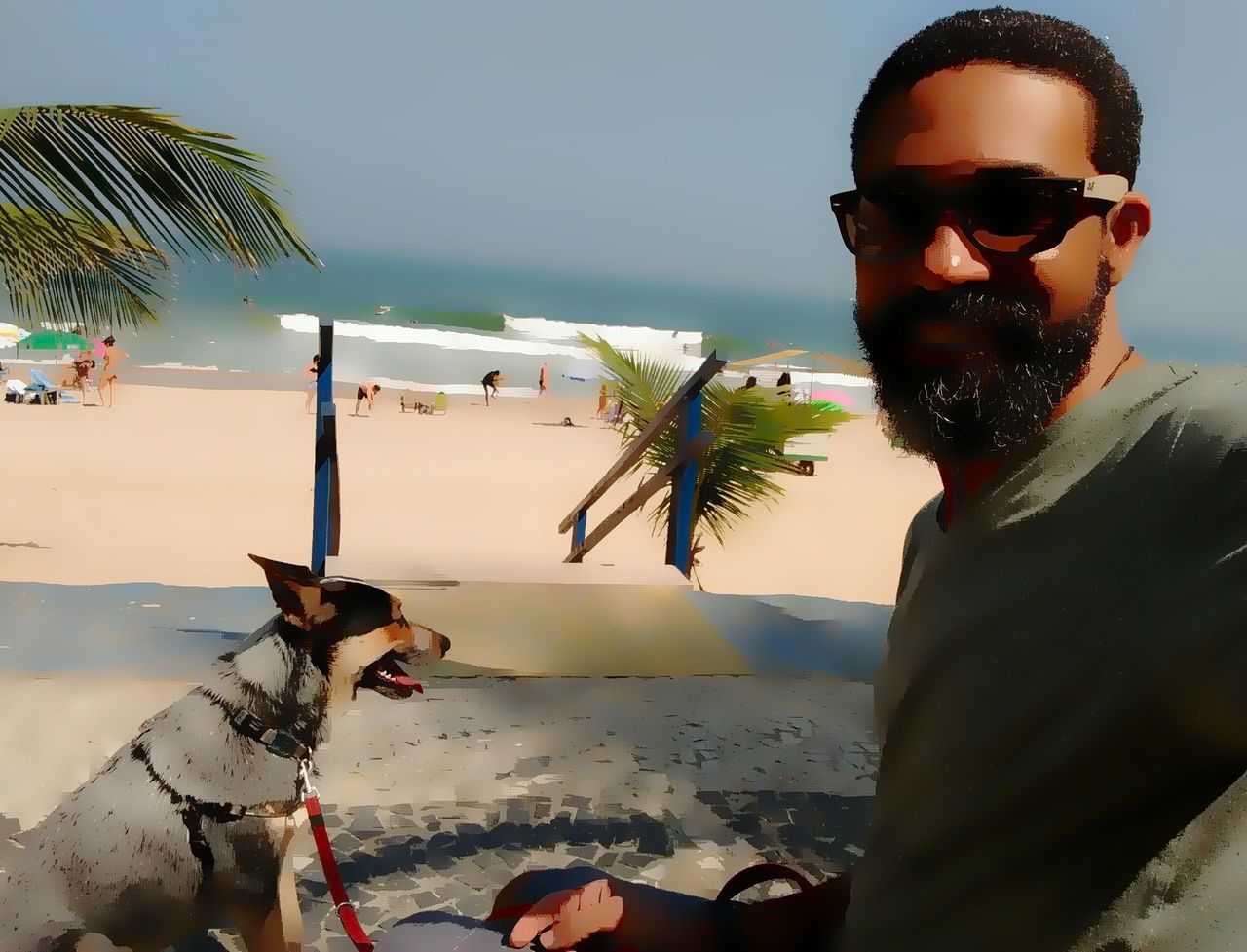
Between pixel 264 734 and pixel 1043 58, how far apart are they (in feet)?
6.90

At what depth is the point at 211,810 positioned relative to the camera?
2098mm

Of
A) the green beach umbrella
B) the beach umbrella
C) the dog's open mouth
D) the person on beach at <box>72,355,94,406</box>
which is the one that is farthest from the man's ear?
the beach umbrella

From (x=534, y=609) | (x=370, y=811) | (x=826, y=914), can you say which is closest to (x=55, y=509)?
(x=534, y=609)

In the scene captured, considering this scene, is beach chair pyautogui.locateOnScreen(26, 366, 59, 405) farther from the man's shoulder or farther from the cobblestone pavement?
the man's shoulder

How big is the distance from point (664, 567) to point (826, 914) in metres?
5.15

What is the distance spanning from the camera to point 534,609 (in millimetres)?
5367

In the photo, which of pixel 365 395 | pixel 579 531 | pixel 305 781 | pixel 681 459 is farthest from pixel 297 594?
pixel 365 395

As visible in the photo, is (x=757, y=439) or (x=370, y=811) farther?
(x=757, y=439)

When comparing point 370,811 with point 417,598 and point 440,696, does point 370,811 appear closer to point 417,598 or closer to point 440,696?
point 440,696

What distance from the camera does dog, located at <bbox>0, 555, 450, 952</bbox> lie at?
197 centimetres

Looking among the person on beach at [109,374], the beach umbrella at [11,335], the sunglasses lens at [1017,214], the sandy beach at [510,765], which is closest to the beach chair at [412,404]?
the person on beach at [109,374]

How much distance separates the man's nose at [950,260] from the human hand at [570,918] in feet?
3.19

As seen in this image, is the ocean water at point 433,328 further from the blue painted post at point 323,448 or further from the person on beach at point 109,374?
the person on beach at point 109,374

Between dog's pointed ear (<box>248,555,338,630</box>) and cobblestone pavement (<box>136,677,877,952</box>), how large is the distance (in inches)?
22.9
